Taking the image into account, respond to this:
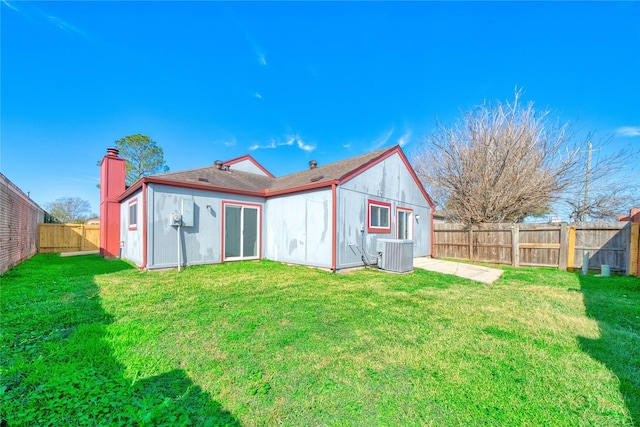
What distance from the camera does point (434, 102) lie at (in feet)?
46.9

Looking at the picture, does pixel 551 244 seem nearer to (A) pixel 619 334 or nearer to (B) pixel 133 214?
(A) pixel 619 334

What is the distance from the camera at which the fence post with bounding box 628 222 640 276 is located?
735 centimetres

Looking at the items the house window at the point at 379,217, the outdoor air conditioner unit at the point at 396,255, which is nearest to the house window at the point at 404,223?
the house window at the point at 379,217

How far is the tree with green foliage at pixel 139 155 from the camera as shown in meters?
20.4

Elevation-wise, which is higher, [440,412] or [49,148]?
[49,148]

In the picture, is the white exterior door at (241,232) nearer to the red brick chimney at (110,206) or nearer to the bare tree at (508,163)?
the red brick chimney at (110,206)

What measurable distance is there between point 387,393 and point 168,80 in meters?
14.3

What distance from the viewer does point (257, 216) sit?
927 centimetres

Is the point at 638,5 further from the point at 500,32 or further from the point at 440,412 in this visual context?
the point at 440,412

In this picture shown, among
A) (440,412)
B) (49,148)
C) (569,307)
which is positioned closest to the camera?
(440,412)

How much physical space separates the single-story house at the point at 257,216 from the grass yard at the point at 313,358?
2531 millimetres

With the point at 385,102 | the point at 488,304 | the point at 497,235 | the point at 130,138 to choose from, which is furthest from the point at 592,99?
the point at 130,138

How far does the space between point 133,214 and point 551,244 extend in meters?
14.8

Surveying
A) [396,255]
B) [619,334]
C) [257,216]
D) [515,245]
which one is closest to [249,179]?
[257,216]
